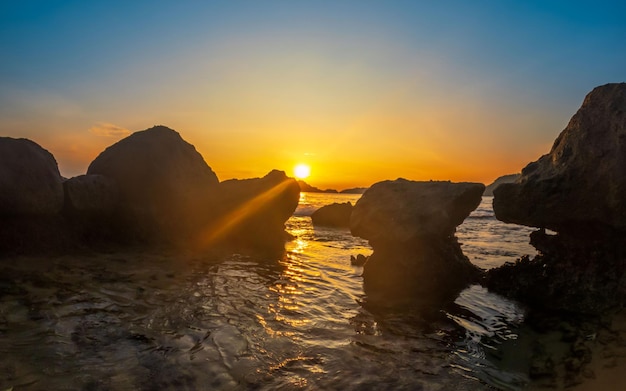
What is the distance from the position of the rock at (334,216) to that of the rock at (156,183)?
15.3 m

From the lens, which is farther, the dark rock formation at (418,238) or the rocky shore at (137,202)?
the rocky shore at (137,202)

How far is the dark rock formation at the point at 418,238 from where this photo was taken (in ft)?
33.9

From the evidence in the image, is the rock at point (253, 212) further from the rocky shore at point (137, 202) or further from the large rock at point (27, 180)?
the large rock at point (27, 180)

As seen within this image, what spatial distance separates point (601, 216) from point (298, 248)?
39.2 ft

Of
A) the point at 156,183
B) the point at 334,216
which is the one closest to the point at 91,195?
the point at 156,183

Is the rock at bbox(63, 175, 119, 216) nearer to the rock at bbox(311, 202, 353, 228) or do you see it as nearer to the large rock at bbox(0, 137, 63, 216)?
the large rock at bbox(0, 137, 63, 216)

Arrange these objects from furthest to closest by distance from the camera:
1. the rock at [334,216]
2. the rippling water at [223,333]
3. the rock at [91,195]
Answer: the rock at [334,216], the rock at [91,195], the rippling water at [223,333]

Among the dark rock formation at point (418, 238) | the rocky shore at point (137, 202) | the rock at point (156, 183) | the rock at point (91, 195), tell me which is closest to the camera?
the dark rock formation at point (418, 238)

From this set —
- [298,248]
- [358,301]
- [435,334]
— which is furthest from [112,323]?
[298,248]

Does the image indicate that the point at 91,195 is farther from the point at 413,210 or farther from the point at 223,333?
the point at 413,210

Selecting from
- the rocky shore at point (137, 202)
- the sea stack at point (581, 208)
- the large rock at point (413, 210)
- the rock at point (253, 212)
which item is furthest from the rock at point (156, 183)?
the sea stack at point (581, 208)

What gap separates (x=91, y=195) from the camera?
13.1 metres

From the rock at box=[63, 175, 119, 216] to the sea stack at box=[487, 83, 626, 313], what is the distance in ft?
43.8

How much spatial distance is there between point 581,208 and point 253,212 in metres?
13.9
